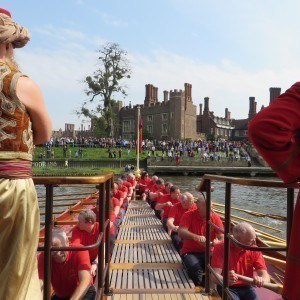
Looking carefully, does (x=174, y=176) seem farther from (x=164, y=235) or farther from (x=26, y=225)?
(x=26, y=225)

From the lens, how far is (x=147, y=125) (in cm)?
7369

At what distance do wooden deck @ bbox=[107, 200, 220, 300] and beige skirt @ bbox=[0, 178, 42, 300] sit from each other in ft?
6.78

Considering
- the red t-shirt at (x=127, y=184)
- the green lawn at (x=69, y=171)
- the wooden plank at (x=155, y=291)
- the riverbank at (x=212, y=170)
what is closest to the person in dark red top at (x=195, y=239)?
the wooden plank at (x=155, y=291)

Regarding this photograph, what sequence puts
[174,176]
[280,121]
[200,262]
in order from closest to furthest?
1. [280,121]
2. [200,262]
3. [174,176]

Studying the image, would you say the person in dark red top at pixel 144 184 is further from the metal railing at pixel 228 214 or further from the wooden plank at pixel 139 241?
the metal railing at pixel 228 214

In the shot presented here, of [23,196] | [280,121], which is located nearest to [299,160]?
[280,121]

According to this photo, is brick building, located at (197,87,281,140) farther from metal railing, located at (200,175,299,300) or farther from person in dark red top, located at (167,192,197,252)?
metal railing, located at (200,175,299,300)

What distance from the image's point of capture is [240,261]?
394 cm

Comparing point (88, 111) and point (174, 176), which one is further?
point (88, 111)

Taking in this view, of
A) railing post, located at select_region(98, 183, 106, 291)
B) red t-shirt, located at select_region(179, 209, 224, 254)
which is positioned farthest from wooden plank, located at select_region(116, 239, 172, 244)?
railing post, located at select_region(98, 183, 106, 291)

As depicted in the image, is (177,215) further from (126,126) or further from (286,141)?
(126,126)

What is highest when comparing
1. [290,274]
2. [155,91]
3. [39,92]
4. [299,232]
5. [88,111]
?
[155,91]

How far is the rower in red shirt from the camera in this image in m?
1.43

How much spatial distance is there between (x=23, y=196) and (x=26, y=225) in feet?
0.47
